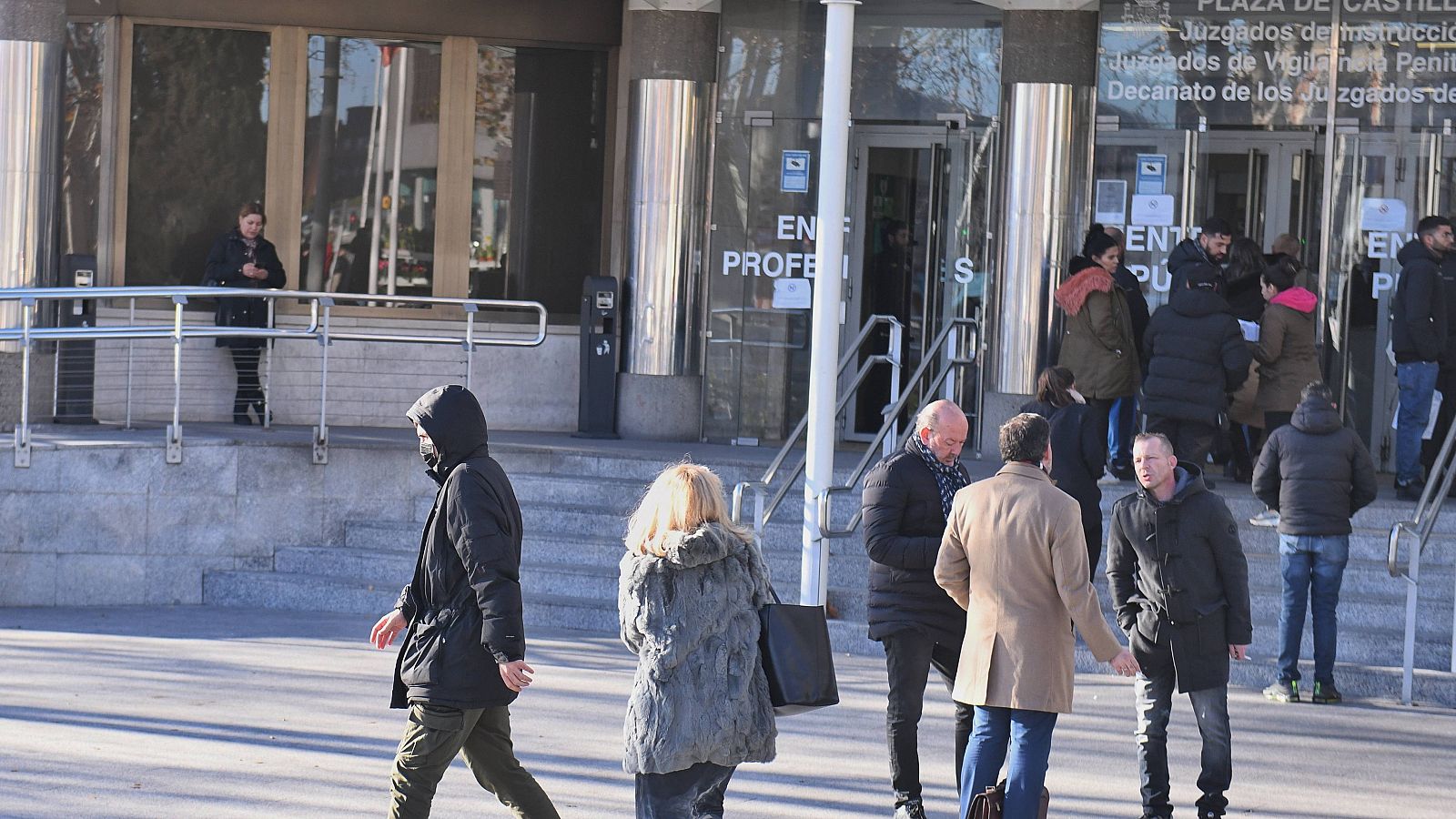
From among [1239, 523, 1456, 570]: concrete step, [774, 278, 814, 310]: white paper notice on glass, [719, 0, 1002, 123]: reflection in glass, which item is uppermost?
[719, 0, 1002, 123]: reflection in glass

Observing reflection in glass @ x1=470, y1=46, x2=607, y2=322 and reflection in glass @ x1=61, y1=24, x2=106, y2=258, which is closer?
reflection in glass @ x1=61, y1=24, x2=106, y2=258

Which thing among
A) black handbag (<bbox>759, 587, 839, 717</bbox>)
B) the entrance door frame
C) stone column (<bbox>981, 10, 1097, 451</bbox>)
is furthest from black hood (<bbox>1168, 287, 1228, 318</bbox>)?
black handbag (<bbox>759, 587, 839, 717</bbox>)

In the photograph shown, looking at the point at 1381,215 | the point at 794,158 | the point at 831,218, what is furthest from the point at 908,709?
the point at 1381,215

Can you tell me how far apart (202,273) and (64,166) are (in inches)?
55.0

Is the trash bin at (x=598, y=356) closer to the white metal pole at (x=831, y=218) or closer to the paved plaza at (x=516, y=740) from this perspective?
the paved plaza at (x=516, y=740)

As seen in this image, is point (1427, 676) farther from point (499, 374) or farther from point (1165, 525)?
point (499, 374)

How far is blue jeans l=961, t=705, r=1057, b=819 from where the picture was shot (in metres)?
5.73

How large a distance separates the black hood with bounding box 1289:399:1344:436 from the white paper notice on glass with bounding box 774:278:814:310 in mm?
5832

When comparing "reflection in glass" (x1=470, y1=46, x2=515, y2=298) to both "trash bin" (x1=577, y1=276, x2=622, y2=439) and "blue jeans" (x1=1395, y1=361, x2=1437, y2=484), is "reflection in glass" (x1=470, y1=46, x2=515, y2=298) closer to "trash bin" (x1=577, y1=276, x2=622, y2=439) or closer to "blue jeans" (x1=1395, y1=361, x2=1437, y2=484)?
"trash bin" (x1=577, y1=276, x2=622, y2=439)

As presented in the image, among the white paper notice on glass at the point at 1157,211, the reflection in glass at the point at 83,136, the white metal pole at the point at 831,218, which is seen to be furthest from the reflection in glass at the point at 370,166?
the white metal pole at the point at 831,218

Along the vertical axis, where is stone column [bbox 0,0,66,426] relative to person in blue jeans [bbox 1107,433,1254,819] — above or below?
above

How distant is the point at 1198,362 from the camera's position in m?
10.4

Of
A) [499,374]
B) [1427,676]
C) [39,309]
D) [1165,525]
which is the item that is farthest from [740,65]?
[1165,525]

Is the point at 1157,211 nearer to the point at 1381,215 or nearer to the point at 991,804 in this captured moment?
the point at 1381,215
